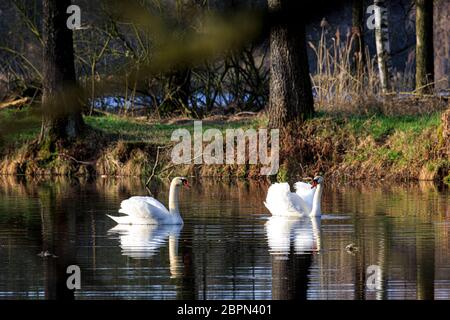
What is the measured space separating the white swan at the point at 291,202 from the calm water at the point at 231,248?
0.22 m

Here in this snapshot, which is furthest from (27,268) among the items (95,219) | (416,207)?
(416,207)

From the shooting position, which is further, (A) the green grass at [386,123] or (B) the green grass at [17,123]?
(A) the green grass at [386,123]

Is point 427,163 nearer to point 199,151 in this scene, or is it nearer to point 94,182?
point 199,151

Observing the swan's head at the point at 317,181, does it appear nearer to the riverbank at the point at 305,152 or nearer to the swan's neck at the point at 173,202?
the swan's neck at the point at 173,202

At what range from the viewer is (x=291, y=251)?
1038 cm

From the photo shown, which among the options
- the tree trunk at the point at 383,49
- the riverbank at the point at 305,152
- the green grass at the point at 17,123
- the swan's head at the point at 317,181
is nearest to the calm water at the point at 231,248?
the swan's head at the point at 317,181

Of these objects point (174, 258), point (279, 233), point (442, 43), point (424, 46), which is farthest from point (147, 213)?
point (442, 43)

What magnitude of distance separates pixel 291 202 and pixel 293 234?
7.35 feet

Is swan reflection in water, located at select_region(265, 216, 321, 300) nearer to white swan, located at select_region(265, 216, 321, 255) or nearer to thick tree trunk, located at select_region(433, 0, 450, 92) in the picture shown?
white swan, located at select_region(265, 216, 321, 255)

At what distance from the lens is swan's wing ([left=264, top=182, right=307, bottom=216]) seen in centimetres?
1430

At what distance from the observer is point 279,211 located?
14281 millimetres

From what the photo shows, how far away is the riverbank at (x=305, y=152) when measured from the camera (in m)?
19.8
